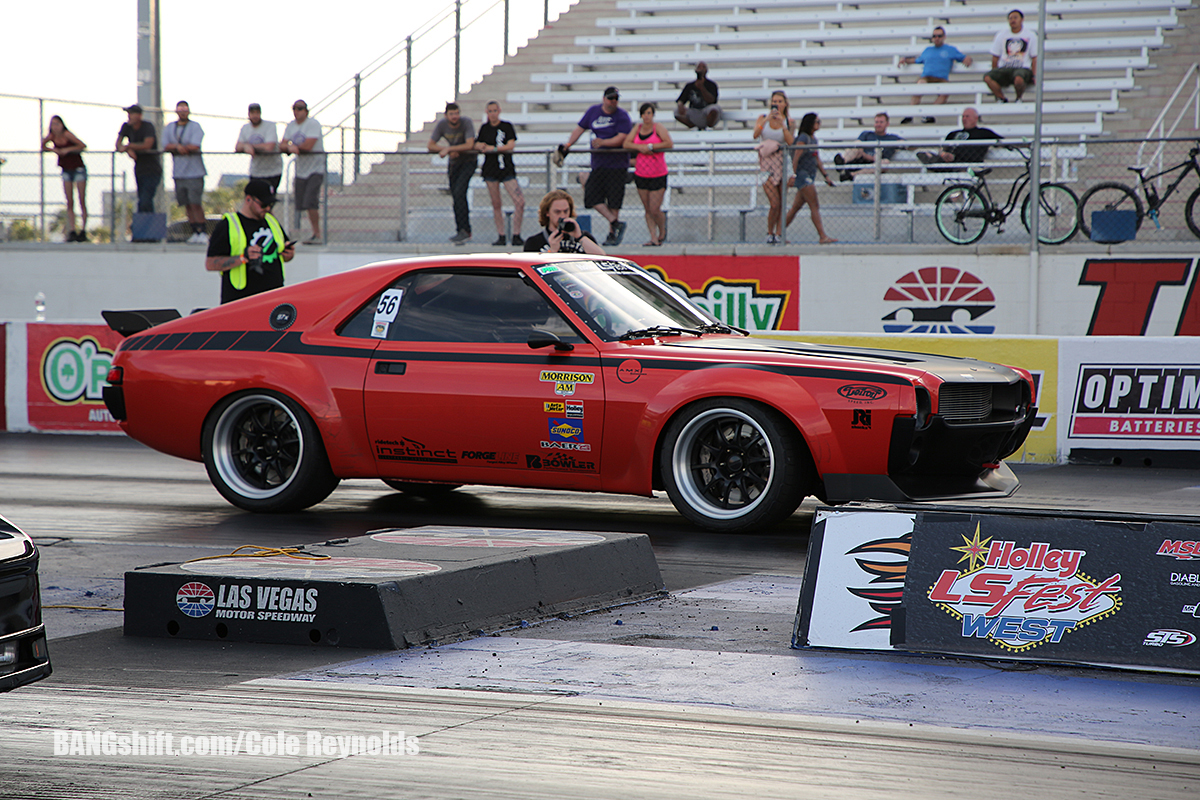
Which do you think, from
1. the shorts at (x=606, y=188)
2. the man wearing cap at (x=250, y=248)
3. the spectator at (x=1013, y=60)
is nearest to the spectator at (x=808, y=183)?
Answer: the shorts at (x=606, y=188)

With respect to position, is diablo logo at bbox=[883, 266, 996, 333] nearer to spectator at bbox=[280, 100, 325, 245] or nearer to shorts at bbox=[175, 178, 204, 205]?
spectator at bbox=[280, 100, 325, 245]

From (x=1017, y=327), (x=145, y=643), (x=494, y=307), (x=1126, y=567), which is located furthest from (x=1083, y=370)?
(x=145, y=643)

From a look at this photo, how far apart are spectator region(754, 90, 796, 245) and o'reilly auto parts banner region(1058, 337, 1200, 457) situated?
5526 millimetres

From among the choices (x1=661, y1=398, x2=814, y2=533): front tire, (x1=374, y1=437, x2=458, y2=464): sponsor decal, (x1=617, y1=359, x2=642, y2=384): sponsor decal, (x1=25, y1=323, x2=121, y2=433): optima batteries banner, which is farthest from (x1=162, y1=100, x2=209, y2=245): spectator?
(x1=661, y1=398, x2=814, y2=533): front tire

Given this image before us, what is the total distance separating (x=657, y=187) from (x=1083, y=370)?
657 cm

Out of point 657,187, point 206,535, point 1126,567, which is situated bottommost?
point 206,535

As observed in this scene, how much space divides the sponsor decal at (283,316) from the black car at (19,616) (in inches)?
195

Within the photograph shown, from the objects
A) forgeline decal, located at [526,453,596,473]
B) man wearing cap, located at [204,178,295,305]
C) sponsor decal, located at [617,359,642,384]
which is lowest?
forgeline decal, located at [526,453,596,473]

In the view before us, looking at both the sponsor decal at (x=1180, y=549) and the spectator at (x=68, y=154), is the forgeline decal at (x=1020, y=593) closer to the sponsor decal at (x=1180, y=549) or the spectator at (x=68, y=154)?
the sponsor decal at (x=1180, y=549)

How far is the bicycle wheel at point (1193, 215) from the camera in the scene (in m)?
15.0

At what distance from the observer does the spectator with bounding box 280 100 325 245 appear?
704 inches

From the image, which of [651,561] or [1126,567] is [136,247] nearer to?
[651,561]

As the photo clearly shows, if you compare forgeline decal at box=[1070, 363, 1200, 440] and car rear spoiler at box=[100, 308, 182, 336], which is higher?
car rear spoiler at box=[100, 308, 182, 336]

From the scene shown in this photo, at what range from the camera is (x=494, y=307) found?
8.06 meters
